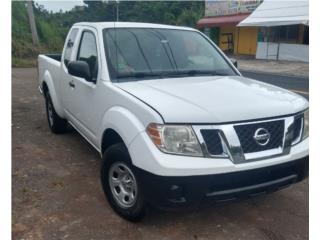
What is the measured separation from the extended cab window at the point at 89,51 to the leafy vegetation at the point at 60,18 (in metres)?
5.17

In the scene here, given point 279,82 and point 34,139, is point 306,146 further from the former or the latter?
point 279,82

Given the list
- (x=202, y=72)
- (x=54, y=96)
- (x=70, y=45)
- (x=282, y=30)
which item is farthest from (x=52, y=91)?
(x=282, y=30)

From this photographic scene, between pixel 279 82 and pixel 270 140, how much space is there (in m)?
11.7

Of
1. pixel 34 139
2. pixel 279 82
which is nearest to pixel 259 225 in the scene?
pixel 34 139

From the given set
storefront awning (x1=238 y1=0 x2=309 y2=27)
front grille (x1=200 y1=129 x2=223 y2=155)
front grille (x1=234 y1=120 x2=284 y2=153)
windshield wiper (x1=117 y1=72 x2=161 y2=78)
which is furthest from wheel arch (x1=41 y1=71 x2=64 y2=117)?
storefront awning (x1=238 y1=0 x2=309 y2=27)

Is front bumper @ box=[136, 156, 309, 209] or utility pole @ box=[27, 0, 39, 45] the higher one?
utility pole @ box=[27, 0, 39, 45]

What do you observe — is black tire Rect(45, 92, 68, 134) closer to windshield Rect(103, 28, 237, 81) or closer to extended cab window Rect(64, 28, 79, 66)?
→ extended cab window Rect(64, 28, 79, 66)

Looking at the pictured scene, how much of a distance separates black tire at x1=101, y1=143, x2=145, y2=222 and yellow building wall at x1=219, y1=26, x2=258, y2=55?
25.9m

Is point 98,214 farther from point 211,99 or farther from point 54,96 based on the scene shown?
point 54,96

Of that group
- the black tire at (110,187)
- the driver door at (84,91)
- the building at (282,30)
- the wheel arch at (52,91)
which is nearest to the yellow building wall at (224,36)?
the building at (282,30)

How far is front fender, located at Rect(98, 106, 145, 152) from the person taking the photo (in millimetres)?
3133

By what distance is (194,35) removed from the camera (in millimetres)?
4852

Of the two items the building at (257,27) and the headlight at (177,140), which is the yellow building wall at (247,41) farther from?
the headlight at (177,140)

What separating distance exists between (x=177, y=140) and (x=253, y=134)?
0.64 m
